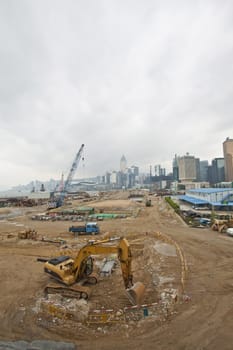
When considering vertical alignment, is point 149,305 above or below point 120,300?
above

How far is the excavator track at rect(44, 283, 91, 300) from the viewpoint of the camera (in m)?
11.3

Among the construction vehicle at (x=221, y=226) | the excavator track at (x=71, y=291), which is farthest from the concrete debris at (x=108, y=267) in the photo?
the construction vehicle at (x=221, y=226)

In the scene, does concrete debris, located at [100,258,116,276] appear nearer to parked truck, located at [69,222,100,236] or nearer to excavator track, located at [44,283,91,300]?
excavator track, located at [44,283,91,300]

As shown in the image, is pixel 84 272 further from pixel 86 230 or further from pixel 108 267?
pixel 86 230

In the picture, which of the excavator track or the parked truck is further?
the parked truck

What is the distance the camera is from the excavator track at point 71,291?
11328 millimetres

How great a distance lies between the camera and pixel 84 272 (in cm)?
1289

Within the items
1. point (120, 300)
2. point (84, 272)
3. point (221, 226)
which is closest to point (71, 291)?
point (84, 272)

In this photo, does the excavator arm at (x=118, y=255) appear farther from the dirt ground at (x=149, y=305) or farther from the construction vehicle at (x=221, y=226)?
the construction vehicle at (x=221, y=226)

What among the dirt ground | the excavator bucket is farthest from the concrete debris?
the excavator bucket

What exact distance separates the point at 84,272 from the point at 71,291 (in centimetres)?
149

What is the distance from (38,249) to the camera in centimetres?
2255

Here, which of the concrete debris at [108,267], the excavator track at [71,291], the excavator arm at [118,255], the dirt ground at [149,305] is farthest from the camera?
the concrete debris at [108,267]

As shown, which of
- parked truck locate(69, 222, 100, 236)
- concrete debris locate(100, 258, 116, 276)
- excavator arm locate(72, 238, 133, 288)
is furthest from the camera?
parked truck locate(69, 222, 100, 236)
